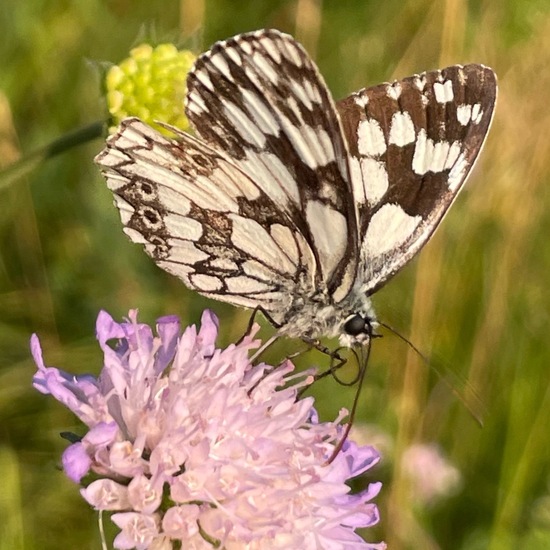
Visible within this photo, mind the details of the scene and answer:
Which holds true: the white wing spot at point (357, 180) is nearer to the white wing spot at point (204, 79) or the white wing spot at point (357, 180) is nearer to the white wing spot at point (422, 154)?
the white wing spot at point (422, 154)

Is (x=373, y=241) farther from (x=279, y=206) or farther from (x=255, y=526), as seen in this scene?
(x=255, y=526)

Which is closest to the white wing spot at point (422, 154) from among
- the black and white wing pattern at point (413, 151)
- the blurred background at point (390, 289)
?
the black and white wing pattern at point (413, 151)

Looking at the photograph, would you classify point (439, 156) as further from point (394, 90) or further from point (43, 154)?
point (43, 154)

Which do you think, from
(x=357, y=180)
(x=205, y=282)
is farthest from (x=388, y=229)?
(x=205, y=282)

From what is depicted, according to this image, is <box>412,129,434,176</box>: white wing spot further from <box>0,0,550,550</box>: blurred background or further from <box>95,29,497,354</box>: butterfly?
<box>0,0,550,550</box>: blurred background

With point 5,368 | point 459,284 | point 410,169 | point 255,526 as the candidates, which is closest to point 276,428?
point 255,526

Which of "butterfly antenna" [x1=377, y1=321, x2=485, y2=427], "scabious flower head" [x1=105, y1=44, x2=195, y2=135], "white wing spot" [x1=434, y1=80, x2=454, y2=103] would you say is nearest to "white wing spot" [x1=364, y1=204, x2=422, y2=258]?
"white wing spot" [x1=434, y1=80, x2=454, y2=103]
